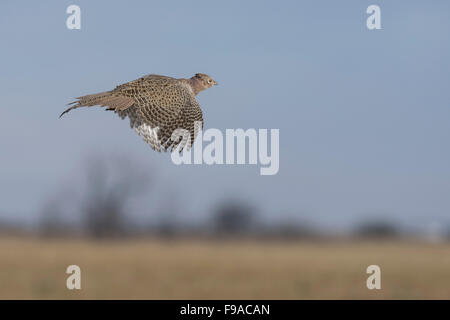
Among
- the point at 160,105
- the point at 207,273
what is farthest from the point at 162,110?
the point at 207,273

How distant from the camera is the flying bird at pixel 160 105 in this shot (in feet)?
11.7

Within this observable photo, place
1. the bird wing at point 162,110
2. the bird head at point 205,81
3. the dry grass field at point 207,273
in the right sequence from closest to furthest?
the bird wing at point 162,110 → the bird head at point 205,81 → the dry grass field at point 207,273

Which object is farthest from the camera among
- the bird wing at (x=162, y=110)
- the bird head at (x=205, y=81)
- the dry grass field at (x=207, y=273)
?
the dry grass field at (x=207, y=273)

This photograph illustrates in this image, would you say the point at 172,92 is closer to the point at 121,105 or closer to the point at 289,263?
the point at 121,105

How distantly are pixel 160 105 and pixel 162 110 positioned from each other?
→ 5 cm

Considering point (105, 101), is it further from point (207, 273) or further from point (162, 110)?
point (207, 273)

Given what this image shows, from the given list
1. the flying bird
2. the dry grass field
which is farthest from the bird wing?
the dry grass field

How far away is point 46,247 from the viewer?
1836cm

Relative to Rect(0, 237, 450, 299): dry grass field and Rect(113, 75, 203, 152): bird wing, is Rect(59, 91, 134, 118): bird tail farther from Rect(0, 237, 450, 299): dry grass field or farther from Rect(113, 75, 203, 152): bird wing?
Rect(0, 237, 450, 299): dry grass field

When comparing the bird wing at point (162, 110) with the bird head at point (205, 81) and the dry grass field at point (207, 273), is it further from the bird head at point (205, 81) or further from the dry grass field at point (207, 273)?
the dry grass field at point (207, 273)

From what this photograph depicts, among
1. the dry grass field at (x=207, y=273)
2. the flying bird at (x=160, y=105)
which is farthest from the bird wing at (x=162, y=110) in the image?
the dry grass field at (x=207, y=273)

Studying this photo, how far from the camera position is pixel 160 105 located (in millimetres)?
3855
